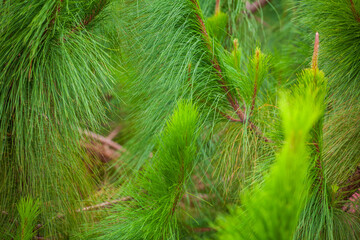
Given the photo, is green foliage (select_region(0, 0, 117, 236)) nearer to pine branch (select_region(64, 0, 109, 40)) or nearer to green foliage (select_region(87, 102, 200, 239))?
pine branch (select_region(64, 0, 109, 40))

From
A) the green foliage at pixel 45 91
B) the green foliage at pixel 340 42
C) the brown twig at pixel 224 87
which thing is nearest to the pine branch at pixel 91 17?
the green foliage at pixel 45 91

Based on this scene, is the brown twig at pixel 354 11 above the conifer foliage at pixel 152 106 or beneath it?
above

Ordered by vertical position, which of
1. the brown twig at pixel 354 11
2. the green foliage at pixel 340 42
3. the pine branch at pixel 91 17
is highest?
the pine branch at pixel 91 17

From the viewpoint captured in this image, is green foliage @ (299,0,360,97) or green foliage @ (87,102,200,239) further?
green foliage @ (299,0,360,97)

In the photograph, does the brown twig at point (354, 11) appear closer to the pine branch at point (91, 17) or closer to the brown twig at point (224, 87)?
the brown twig at point (224, 87)

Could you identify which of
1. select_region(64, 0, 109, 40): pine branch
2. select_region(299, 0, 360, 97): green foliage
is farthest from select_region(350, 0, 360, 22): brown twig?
select_region(64, 0, 109, 40): pine branch

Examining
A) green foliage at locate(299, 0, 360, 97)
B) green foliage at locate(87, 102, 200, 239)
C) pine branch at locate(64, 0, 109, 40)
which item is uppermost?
pine branch at locate(64, 0, 109, 40)

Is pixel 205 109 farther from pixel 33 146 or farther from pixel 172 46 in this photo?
pixel 33 146

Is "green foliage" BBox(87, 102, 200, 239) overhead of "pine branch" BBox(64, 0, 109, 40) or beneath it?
beneath

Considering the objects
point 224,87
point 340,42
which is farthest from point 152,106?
point 340,42
